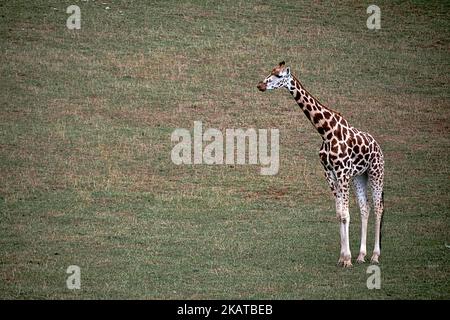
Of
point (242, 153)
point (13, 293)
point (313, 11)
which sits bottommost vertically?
point (13, 293)

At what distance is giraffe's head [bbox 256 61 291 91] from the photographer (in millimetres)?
17859

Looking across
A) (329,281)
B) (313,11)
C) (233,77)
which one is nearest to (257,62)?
(233,77)

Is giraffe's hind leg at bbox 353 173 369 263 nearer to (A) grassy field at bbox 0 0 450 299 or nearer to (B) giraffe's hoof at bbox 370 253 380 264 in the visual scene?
(B) giraffe's hoof at bbox 370 253 380 264

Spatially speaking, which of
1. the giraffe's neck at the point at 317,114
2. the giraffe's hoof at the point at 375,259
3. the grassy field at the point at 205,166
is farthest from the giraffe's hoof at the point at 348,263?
the giraffe's neck at the point at 317,114

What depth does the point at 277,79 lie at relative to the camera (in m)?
17.9

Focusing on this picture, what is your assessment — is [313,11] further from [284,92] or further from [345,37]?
[284,92]

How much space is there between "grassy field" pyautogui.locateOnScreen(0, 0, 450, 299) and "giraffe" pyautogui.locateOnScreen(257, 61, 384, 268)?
0.65m

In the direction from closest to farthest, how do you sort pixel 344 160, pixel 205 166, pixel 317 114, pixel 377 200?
pixel 344 160, pixel 317 114, pixel 377 200, pixel 205 166

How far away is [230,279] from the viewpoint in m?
17.2

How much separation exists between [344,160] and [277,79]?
159 cm

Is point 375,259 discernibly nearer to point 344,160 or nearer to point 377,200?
point 377,200

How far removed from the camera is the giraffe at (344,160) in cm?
1750

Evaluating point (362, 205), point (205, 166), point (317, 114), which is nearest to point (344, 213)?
point (362, 205)

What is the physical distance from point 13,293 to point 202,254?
3.34 metres
